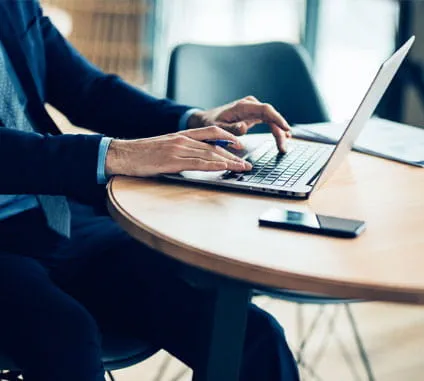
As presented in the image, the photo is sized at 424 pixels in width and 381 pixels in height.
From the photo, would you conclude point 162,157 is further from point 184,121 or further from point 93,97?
point 93,97

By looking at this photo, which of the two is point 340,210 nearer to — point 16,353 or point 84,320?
point 84,320

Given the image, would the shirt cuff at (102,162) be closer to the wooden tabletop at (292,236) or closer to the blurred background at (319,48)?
the wooden tabletop at (292,236)

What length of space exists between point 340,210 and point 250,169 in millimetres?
181

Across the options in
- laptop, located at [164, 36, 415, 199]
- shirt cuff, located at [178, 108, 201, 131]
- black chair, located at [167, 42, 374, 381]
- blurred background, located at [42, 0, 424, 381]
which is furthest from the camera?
blurred background, located at [42, 0, 424, 381]

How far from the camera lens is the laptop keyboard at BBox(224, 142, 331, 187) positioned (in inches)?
42.8

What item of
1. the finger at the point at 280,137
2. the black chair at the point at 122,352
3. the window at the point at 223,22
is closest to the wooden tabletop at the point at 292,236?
the finger at the point at 280,137

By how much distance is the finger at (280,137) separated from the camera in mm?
1302

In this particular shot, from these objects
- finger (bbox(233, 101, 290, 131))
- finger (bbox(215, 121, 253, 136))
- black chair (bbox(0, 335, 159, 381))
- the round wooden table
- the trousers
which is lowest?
black chair (bbox(0, 335, 159, 381))

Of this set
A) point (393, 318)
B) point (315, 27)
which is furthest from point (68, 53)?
point (315, 27)

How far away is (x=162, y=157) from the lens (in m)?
1.04

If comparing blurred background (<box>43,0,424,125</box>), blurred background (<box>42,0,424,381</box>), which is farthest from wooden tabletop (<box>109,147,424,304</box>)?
blurred background (<box>43,0,424,125</box>)

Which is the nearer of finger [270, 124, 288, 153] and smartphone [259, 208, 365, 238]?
smartphone [259, 208, 365, 238]

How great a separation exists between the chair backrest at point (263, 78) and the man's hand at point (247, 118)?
54cm

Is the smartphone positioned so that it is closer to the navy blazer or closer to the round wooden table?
the round wooden table
